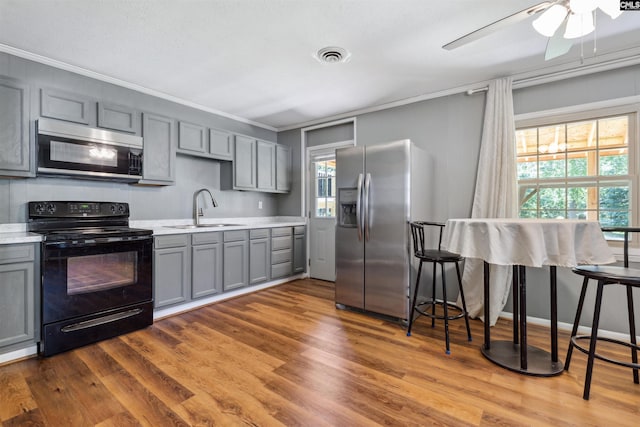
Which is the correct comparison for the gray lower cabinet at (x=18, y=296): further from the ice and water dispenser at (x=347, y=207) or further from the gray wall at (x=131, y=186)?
the ice and water dispenser at (x=347, y=207)

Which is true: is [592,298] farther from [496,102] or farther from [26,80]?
[26,80]

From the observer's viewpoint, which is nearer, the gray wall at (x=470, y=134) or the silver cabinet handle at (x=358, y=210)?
the gray wall at (x=470, y=134)

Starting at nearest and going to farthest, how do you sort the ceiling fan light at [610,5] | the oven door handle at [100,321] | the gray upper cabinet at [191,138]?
the ceiling fan light at [610,5]
the oven door handle at [100,321]
the gray upper cabinet at [191,138]

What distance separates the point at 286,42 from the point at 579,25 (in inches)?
74.7

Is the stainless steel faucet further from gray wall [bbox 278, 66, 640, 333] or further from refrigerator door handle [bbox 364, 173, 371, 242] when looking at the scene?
gray wall [bbox 278, 66, 640, 333]

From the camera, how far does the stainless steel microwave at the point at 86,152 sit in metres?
2.51

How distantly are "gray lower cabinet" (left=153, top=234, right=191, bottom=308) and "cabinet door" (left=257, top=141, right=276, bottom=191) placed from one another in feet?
5.02

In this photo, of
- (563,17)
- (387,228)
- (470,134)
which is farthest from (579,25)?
(387,228)

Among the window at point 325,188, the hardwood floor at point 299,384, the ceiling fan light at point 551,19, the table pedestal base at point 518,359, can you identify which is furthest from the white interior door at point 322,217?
the ceiling fan light at point 551,19

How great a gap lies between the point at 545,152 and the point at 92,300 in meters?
4.25

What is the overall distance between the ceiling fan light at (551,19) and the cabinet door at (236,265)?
10.8ft

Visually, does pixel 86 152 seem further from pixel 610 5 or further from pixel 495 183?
pixel 495 183

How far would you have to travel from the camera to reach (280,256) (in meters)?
4.30

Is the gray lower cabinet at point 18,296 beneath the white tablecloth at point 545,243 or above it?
beneath
